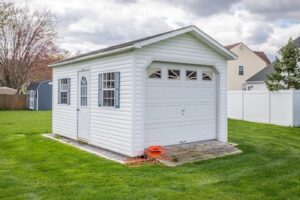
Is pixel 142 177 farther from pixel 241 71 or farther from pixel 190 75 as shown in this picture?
pixel 241 71

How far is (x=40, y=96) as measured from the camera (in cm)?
2669

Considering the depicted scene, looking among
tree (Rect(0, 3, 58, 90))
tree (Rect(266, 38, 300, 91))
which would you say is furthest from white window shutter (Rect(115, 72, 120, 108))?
tree (Rect(0, 3, 58, 90))

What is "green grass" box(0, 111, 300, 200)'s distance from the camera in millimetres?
5000

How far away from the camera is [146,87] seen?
7.86m

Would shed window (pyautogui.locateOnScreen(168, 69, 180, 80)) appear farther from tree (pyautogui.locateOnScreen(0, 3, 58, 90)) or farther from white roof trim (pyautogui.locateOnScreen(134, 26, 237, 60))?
tree (pyautogui.locateOnScreen(0, 3, 58, 90))

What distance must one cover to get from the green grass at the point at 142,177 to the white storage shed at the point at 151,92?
3.26ft

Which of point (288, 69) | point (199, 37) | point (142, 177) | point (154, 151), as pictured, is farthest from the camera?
point (288, 69)

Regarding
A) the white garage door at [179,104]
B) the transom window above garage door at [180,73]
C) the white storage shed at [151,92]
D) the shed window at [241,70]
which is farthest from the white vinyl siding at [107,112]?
the shed window at [241,70]

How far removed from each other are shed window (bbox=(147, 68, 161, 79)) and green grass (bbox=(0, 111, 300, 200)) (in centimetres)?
241

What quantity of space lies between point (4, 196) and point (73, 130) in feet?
18.4

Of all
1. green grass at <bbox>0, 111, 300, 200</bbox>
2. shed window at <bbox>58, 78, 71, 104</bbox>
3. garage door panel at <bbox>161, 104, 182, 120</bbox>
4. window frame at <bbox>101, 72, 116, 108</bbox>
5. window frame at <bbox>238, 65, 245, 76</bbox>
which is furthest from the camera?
window frame at <bbox>238, 65, 245, 76</bbox>

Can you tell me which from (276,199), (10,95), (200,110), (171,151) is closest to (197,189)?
(276,199)

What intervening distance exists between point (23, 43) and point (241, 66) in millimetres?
21499

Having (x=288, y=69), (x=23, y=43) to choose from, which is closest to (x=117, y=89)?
(x=288, y=69)
